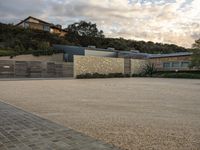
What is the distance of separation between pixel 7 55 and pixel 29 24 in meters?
25.9

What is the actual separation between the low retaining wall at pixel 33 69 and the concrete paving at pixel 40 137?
20.2 metres

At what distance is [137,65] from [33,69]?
43.7 ft

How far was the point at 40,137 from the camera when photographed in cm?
376

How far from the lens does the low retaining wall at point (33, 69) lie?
23938 millimetres

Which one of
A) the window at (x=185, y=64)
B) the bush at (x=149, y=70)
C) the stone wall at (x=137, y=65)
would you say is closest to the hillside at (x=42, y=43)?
the stone wall at (x=137, y=65)

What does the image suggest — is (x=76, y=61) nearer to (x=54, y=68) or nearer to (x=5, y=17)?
(x=54, y=68)

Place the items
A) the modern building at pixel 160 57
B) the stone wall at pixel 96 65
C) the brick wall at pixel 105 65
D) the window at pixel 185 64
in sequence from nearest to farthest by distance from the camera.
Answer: the stone wall at pixel 96 65 → the brick wall at pixel 105 65 → the window at pixel 185 64 → the modern building at pixel 160 57

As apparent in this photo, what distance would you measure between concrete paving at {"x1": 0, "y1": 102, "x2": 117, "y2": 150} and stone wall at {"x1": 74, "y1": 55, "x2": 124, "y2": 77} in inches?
803

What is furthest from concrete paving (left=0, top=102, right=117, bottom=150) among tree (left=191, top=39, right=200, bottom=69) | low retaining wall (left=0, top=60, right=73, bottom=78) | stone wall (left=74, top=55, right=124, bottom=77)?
tree (left=191, top=39, right=200, bottom=69)

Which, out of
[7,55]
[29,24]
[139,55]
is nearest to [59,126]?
[7,55]

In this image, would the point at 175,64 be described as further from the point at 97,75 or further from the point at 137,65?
the point at 97,75

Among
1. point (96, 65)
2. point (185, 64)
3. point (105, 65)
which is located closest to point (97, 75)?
point (96, 65)

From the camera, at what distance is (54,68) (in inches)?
1040

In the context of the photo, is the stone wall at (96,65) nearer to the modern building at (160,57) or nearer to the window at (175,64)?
the modern building at (160,57)
